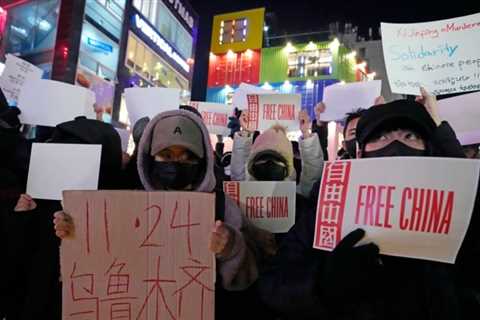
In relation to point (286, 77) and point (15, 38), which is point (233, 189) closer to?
point (15, 38)

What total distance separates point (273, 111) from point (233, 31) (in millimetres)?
21017

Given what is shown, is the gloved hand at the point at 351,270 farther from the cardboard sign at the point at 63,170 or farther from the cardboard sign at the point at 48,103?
the cardboard sign at the point at 48,103

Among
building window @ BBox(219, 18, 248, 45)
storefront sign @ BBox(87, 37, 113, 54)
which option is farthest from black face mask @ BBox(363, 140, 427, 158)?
building window @ BBox(219, 18, 248, 45)

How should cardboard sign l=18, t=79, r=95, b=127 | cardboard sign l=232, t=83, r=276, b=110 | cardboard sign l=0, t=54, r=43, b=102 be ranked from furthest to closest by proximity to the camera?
cardboard sign l=232, t=83, r=276, b=110 → cardboard sign l=0, t=54, r=43, b=102 → cardboard sign l=18, t=79, r=95, b=127

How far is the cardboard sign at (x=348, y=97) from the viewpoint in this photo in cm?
306

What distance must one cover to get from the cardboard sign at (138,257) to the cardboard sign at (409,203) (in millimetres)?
518

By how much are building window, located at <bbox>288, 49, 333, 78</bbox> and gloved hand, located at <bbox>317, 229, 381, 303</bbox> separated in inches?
749

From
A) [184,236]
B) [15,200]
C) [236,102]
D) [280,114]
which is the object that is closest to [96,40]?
[236,102]

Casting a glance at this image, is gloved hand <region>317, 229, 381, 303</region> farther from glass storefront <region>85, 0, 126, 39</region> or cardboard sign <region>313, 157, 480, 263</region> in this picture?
glass storefront <region>85, 0, 126, 39</region>

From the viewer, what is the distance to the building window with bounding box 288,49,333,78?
1977 cm

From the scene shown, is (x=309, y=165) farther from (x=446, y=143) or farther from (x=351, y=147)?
(x=446, y=143)

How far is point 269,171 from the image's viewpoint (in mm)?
2477

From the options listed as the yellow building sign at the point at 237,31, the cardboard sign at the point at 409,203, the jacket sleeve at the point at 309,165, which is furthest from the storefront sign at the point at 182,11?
the cardboard sign at the point at 409,203

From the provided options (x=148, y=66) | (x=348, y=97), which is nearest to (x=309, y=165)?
(x=348, y=97)
